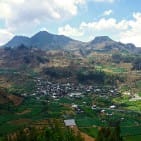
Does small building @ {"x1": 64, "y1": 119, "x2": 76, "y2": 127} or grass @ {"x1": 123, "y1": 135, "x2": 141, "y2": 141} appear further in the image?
small building @ {"x1": 64, "y1": 119, "x2": 76, "y2": 127}

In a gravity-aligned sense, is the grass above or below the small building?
below

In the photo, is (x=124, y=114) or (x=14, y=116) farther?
(x=124, y=114)

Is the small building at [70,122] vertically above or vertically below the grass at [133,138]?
above

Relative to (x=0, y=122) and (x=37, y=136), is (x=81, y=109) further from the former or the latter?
(x=37, y=136)

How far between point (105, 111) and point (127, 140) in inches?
2340

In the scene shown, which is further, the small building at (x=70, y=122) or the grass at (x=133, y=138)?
the small building at (x=70, y=122)

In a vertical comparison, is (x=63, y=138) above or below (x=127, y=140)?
above

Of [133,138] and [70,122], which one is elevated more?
[70,122]

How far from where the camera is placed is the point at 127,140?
13650 centimetres

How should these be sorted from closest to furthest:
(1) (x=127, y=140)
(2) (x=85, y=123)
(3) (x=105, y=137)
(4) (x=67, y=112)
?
(3) (x=105, y=137) → (1) (x=127, y=140) → (2) (x=85, y=123) → (4) (x=67, y=112)

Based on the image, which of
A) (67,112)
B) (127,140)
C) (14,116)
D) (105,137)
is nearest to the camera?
(105,137)

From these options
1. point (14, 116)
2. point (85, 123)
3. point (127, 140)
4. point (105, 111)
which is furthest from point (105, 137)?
point (105, 111)

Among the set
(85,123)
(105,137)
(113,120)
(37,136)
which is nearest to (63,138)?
(37,136)

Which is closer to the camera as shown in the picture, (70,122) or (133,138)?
(133,138)
